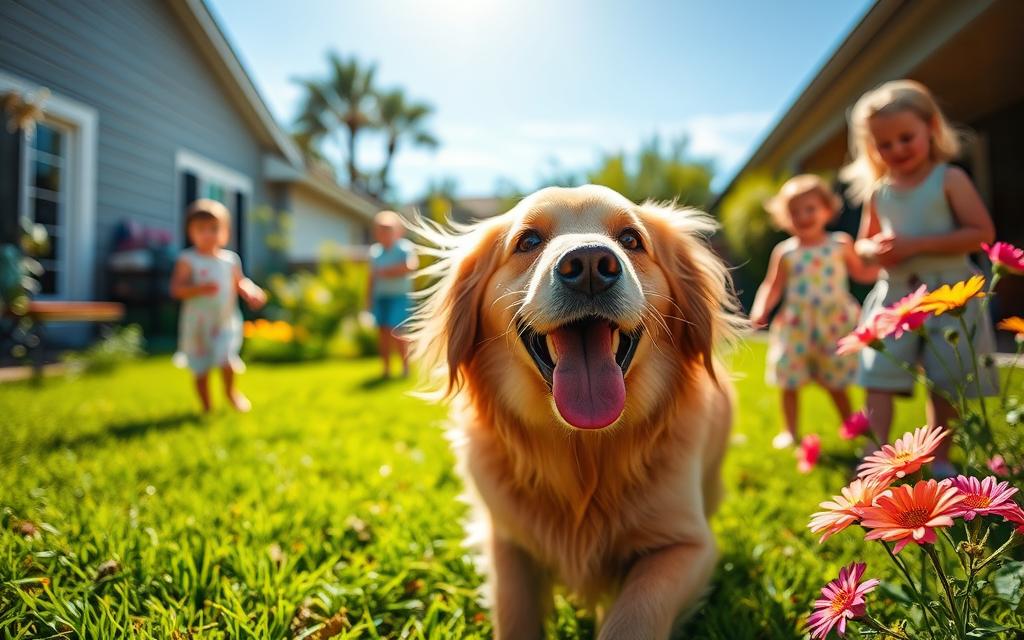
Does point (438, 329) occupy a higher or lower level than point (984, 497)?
higher

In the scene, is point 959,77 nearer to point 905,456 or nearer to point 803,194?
point 803,194

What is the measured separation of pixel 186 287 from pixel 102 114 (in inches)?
113

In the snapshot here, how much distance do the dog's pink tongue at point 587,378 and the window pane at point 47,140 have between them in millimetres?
2176

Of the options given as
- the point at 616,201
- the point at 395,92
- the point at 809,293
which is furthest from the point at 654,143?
the point at 616,201

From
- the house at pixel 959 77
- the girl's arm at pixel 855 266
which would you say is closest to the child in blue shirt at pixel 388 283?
the girl's arm at pixel 855 266

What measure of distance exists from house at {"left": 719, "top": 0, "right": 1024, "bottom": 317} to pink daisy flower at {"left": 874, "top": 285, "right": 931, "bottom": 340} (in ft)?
3.43

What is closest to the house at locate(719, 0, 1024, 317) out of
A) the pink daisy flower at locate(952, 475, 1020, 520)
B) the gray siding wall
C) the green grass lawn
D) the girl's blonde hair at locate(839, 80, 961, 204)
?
the girl's blonde hair at locate(839, 80, 961, 204)

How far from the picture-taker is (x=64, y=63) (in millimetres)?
1744

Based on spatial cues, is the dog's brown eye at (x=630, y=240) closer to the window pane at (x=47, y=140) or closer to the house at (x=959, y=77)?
the house at (x=959, y=77)

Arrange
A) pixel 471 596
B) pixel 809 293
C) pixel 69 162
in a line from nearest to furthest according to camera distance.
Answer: pixel 471 596 < pixel 69 162 < pixel 809 293

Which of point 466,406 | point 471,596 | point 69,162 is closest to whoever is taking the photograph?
point 471,596

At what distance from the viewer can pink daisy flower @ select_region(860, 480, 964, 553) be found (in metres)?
0.97

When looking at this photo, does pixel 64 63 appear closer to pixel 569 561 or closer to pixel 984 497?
pixel 569 561

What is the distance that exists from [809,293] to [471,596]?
332 centimetres
